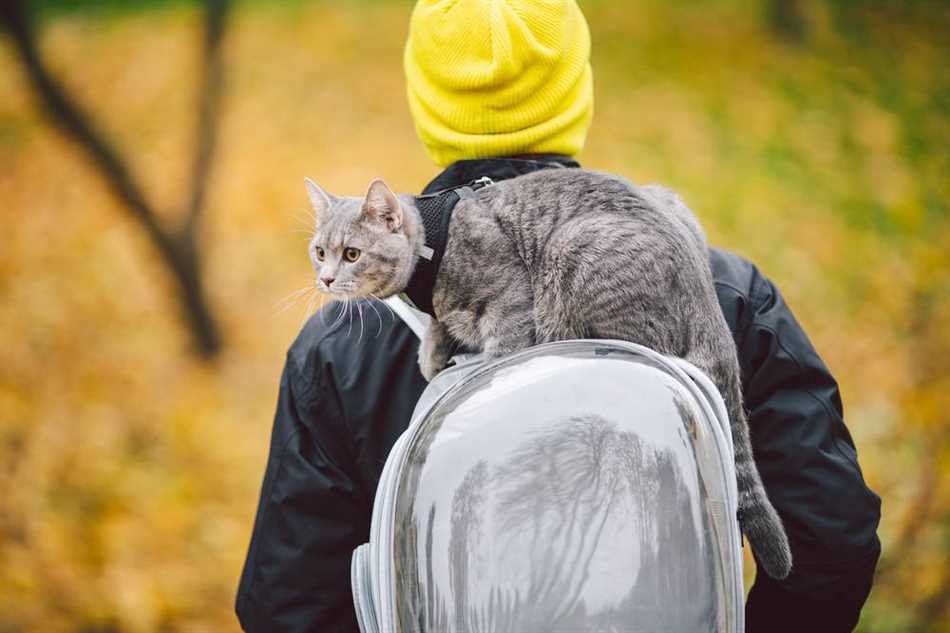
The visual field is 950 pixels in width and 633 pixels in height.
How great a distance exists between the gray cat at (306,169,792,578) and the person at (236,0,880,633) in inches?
4.2

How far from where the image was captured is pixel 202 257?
4.64m

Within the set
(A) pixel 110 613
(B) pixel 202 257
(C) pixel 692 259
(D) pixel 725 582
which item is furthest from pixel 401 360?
(B) pixel 202 257

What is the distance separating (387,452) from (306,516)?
20 cm

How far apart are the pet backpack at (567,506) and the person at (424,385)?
337 millimetres

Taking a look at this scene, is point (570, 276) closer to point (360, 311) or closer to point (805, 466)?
point (360, 311)

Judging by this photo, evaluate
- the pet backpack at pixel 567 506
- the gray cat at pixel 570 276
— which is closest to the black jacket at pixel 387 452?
the gray cat at pixel 570 276

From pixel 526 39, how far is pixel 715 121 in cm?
430

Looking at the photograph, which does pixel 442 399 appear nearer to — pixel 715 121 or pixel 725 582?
pixel 725 582

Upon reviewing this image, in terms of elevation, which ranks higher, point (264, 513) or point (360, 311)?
point (360, 311)

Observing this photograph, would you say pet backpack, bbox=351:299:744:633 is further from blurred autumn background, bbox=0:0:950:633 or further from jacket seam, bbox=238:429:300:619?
blurred autumn background, bbox=0:0:950:633

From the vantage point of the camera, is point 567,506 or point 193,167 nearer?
point 567,506

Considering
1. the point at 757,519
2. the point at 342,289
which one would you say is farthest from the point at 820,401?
the point at 342,289

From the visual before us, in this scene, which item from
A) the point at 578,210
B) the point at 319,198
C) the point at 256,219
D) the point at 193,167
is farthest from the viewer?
the point at 256,219

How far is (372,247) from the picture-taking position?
4.88 ft
